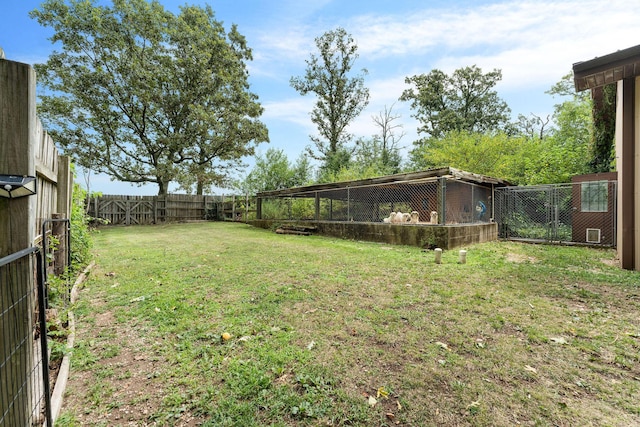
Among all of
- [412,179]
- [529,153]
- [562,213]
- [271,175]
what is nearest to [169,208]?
[271,175]

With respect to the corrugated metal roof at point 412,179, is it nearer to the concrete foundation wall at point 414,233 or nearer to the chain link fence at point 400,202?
the chain link fence at point 400,202

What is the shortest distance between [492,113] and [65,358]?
2897 cm

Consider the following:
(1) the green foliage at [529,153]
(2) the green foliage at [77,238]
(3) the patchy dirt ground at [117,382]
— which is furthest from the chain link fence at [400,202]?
(3) the patchy dirt ground at [117,382]

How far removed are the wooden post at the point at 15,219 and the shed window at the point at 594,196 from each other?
1323cm

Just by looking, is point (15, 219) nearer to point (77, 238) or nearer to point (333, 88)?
point (77, 238)

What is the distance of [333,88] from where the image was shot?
2378 centimetres

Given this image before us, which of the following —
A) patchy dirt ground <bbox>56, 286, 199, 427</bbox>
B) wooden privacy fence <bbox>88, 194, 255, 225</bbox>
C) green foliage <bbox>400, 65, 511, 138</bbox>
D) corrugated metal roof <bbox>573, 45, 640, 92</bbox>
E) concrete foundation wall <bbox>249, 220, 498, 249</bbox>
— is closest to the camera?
patchy dirt ground <bbox>56, 286, 199, 427</bbox>

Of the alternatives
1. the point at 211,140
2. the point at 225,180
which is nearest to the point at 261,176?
the point at 225,180

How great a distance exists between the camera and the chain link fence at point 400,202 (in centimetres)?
985

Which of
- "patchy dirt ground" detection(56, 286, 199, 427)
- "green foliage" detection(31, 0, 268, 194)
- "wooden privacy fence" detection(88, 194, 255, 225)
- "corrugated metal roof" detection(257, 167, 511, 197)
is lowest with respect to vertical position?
"patchy dirt ground" detection(56, 286, 199, 427)

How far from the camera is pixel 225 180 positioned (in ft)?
68.7

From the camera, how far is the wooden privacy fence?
1712 centimetres

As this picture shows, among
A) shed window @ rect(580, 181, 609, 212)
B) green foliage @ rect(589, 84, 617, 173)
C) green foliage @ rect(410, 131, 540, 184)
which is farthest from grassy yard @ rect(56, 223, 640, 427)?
green foliage @ rect(410, 131, 540, 184)

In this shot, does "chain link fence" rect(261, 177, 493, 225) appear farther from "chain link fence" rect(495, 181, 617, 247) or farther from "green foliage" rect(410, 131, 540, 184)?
"green foliage" rect(410, 131, 540, 184)
